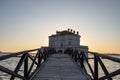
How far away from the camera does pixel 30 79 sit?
8.98m

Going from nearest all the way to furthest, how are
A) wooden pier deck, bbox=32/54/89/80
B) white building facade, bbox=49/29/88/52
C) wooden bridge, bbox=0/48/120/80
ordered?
wooden bridge, bbox=0/48/120/80
wooden pier deck, bbox=32/54/89/80
white building facade, bbox=49/29/88/52

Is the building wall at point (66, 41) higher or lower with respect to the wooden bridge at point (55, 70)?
higher

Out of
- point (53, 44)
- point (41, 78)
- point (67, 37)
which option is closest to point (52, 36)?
point (53, 44)

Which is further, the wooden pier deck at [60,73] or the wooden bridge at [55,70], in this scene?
the wooden pier deck at [60,73]

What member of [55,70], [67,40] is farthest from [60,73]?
[67,40]

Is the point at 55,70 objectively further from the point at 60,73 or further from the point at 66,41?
the point at 66,41

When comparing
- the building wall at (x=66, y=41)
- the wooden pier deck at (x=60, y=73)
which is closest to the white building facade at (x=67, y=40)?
the building wall at (x=66, y=41)

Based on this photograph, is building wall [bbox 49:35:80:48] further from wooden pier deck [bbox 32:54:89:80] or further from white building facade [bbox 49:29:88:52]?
wooden pier deck [bbox 32:54:89:80]

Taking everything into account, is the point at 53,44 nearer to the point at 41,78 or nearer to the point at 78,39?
the point at 78,39

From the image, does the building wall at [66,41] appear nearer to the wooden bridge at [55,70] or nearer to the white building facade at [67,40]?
the white building facade at [67,40]

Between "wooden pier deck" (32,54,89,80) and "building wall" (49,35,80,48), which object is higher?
"building wall" (49,35,80,48)

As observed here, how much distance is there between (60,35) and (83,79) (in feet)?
275

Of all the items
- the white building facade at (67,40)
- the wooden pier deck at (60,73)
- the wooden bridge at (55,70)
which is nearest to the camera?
the wooden bridge at (55,70)

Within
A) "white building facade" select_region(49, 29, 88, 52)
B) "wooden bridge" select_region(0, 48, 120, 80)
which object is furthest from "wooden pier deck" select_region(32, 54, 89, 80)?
"white building facade" select_region(49, 29, 88, 52)
